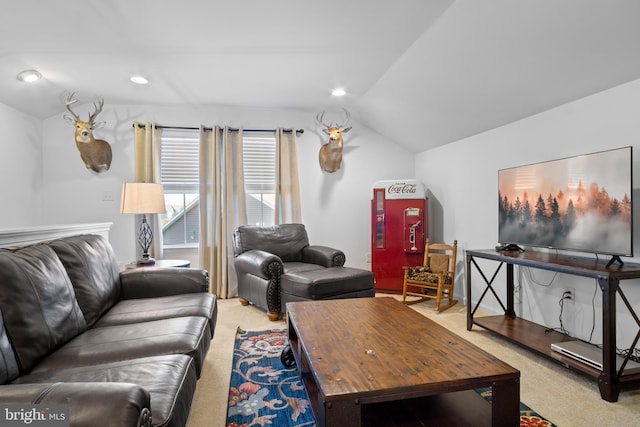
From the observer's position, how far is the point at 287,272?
3.30 metres

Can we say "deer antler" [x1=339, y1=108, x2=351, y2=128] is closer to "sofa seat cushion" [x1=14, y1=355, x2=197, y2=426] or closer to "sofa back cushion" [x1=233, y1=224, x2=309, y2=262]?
"sofa back cushion" [x1=233, y1=224, x2=309, y2=262]

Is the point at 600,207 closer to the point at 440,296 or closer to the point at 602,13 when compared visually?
the point at 602,13

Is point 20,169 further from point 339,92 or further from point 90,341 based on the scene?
point 339,92

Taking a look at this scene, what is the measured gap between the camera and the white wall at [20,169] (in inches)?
136

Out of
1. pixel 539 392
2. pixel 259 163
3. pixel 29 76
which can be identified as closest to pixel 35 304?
pixel 539 392

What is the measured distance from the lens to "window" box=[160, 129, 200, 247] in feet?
14.2

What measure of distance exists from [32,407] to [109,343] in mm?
749

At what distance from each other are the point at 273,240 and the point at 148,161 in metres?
1.78

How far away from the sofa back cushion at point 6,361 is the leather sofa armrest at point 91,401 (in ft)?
1.12

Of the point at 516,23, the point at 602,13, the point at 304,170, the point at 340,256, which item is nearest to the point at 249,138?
the point at 304,170

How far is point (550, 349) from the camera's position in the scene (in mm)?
2236

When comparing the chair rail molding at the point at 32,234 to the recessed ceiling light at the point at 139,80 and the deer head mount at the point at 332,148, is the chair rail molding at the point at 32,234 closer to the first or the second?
the recessed ceiling light at the point at 139,80

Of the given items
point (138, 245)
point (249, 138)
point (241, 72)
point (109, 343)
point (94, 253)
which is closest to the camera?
point (109, 343)

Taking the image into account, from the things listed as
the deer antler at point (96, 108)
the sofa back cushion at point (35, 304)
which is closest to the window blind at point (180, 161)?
the deer antler at point (96, 108)
